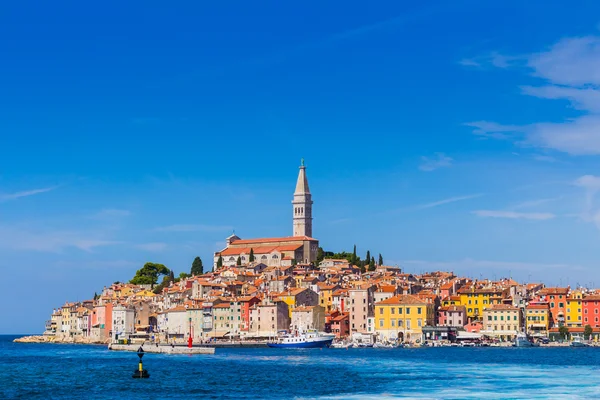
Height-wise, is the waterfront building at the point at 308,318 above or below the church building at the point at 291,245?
below

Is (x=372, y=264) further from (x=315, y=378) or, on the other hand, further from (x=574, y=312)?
(x=315, y=378)

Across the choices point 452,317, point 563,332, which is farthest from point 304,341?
point 563,332

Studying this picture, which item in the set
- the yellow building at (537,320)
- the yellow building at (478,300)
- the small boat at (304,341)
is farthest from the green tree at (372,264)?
the small boat at (304,341)

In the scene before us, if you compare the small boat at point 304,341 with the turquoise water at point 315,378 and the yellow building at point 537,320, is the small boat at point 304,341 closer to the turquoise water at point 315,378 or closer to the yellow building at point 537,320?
the yellow building at point 537,320

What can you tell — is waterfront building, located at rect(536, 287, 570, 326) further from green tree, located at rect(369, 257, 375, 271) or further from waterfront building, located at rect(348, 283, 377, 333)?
green tree, located at rect(369, 257, 375, 271)

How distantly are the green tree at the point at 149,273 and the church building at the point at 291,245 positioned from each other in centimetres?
724

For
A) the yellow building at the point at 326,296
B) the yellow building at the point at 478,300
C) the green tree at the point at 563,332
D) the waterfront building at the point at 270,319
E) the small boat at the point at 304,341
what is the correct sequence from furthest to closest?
the yellow building at the point at 326,296 → the yellow building at the point at 478,300 → the waterfront building at the point at 270,319 → the green tree at the point at 563,332 → the small boat at the point at 304,341

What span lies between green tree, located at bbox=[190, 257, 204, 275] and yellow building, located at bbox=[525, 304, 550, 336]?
151 feet

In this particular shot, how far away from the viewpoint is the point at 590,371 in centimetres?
4409

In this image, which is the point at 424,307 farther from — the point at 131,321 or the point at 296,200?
the point at 296,200

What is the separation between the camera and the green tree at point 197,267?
119438mm

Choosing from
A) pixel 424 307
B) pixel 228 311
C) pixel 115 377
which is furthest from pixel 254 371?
pixel 228 311

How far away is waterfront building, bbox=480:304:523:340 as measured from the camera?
8444cm

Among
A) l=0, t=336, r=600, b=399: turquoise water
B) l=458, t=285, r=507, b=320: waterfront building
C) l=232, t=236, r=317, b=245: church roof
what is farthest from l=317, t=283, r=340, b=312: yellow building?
l=0, t=336, r=600, b=399: turquoise water
